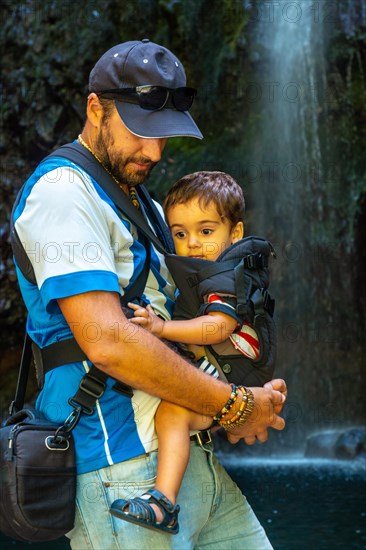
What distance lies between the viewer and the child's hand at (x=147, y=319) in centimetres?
233

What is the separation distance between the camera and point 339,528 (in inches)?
232

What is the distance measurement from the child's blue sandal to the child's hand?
439 millimetres

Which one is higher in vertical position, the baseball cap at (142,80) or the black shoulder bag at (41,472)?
the baseball cap at (142,80)

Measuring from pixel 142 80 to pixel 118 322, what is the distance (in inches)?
27.2

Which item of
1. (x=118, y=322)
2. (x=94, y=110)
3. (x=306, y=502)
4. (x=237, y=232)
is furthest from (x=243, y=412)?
(x=306, y=502)

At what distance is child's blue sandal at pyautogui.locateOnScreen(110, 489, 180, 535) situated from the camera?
213 centimetres

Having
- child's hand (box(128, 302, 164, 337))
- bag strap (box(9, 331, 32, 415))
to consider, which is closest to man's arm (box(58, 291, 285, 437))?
child's hand (box(128, 302, 164, 337))

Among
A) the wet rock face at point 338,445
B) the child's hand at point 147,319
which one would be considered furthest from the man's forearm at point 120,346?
the wet rock face at point 338,445

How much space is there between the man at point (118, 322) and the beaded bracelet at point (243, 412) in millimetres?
16

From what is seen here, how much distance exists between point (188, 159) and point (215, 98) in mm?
689

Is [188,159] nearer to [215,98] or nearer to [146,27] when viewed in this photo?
[215,98]

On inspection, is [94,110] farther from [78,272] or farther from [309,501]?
[309,501]

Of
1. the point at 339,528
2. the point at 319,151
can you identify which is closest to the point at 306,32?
the point at 319,151

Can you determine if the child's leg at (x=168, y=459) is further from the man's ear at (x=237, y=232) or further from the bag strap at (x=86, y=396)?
the man's ear at (x=237, y=232)
